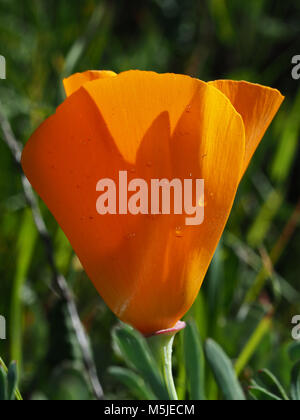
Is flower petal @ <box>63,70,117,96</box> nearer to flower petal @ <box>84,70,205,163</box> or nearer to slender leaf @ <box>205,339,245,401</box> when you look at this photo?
flower petal @ <box>84,70,205,163</box>

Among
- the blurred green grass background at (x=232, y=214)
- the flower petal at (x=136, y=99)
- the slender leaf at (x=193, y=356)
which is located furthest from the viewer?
the blurred green grass background at (x=232, y=214)

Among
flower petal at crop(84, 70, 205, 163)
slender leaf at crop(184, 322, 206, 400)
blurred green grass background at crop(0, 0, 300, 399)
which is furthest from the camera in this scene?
blurred green grass background at crop(0, 0, 300, 399)

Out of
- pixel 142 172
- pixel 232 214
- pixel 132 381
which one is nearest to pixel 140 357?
pixel 132 381

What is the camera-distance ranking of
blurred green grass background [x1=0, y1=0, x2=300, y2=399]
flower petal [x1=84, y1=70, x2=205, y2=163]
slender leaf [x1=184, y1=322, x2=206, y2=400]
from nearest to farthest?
flower petal [x1=84, y1=70, x2=205, y2=163] < slender leaf [x1=184, y1=322, x2=206, y2=400] < blurred green grass background [x1=0, y1=0, x2=300, y2=399]

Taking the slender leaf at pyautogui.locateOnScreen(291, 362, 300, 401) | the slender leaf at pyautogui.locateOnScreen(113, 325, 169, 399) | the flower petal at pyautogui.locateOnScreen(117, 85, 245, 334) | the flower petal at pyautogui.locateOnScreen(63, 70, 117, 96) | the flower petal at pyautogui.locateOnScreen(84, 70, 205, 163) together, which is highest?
the flower petal at pyautogui.locateOnScreen(63, 70, 117, 96)

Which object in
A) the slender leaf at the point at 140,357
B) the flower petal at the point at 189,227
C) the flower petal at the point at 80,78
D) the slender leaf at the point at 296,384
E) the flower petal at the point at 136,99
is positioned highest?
the flower petal at the point at 80,78

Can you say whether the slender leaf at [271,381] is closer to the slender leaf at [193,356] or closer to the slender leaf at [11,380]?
the slender leaf at [193,356]

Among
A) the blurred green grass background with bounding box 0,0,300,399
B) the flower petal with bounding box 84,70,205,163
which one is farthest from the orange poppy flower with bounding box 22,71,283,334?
the blurred green grass background with bounding box 0,0,300,399

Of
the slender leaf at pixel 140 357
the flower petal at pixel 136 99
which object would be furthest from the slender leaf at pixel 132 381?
the flower petal at pixel 136 99
